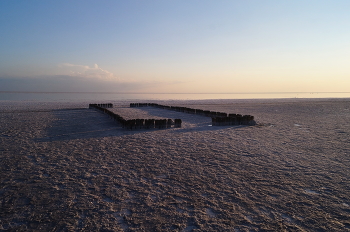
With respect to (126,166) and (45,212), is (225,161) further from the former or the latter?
(45,212)

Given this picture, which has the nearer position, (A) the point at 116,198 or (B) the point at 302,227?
(B) the point at 302,227

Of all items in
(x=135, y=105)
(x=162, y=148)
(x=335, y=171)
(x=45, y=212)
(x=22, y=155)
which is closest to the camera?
(x=45, y=212)

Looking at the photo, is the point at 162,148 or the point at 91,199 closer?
the point at 91,199

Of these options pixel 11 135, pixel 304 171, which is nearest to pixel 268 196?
pixel 304 171

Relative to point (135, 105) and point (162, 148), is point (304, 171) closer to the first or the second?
point (162, 148)

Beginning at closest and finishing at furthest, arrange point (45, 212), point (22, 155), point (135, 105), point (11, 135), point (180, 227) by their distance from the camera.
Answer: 1. point (180, 227)
2. point (45, 212)
3. point (22, 155)
4. point (11, 135)
5. point (135, 105)

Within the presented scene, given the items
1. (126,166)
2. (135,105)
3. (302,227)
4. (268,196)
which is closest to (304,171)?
(268,196)

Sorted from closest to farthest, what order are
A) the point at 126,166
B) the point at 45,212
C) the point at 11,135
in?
1. the point at 45,212
2. the point at 126,166
3. the point at 11,135
